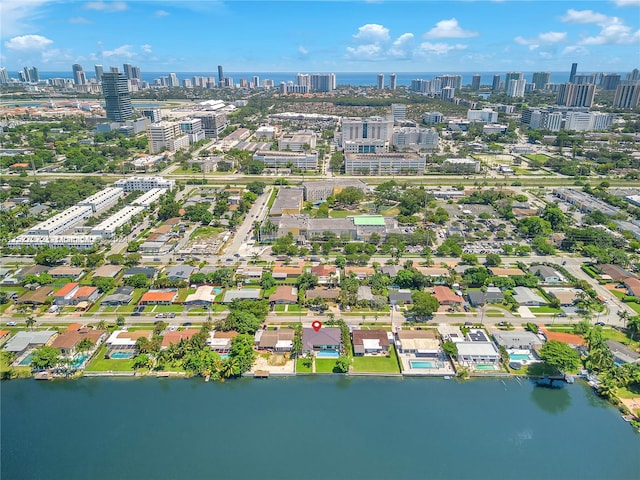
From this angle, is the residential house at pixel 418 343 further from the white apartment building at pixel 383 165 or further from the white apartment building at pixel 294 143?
the white apartment building at pixel 294 143

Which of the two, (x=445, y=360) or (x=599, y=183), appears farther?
(x=599, y=183)

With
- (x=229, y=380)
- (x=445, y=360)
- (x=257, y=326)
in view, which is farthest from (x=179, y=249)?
(x=445, y=360)

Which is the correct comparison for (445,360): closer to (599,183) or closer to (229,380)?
(229,380)

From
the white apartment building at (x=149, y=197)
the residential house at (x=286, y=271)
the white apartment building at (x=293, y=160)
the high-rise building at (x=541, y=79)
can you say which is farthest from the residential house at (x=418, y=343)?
the high-rise building at (x=541, y=79)

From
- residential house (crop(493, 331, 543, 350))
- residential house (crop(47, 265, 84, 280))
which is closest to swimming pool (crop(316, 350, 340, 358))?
residential house (crop(493, 331, 543, 350))

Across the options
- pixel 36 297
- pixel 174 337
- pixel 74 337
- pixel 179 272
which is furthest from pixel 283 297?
pixel 36 297

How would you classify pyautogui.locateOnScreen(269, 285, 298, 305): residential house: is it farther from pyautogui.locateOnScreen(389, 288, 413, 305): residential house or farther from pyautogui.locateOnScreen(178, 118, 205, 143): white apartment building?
pyautogui.locateOnScreen(178, 118, 205, 143): white apartment building

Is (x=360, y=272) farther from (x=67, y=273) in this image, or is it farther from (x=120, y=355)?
(x=67, y=273)
